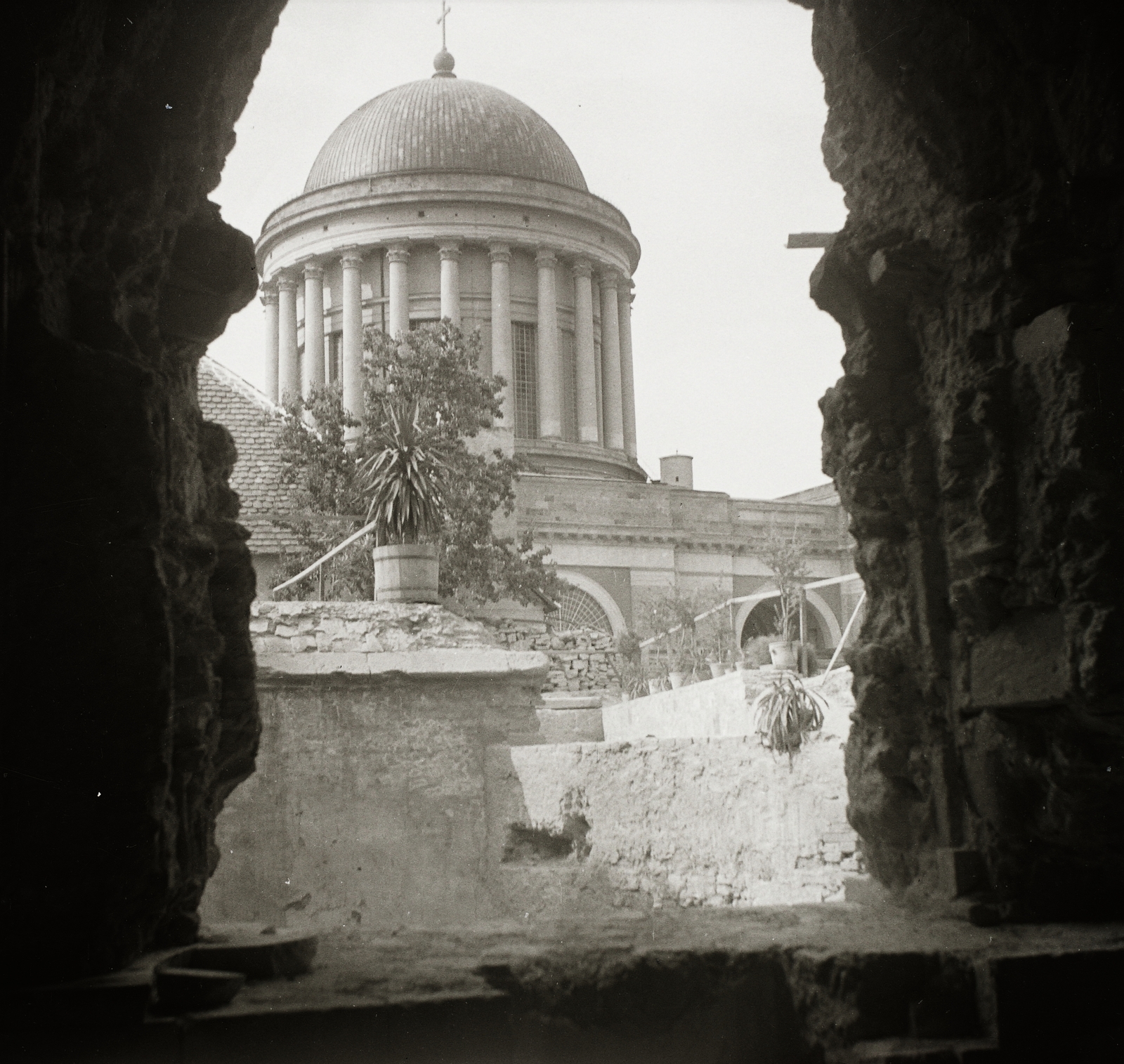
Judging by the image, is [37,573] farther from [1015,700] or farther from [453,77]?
[453,77]

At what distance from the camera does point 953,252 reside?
4555mm

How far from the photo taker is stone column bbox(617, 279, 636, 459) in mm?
42688

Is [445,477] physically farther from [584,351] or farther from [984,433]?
[584,351]

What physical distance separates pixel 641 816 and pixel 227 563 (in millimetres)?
6657

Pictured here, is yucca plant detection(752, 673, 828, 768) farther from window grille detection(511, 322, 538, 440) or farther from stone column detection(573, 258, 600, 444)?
stone column detection(573, 258, 600, 444)

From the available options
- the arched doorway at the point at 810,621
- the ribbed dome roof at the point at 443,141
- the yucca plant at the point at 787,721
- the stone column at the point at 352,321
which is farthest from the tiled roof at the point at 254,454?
the ribbed dome roof at the point at 443,141

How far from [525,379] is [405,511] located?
27972mm

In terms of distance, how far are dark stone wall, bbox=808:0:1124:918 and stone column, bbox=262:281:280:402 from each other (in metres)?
37.6

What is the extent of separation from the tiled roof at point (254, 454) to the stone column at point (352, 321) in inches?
664

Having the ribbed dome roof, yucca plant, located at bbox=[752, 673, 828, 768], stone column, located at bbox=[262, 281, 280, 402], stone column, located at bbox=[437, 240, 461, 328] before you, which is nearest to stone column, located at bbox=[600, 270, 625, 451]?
the ribbed dome roof

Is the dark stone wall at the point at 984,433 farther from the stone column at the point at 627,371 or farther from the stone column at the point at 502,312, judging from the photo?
the stone column at the point at 627,371

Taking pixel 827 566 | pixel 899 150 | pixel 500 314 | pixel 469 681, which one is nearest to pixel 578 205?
pixel 500 314

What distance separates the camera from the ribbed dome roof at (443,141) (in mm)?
39844

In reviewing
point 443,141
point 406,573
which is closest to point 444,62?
point 443,141
